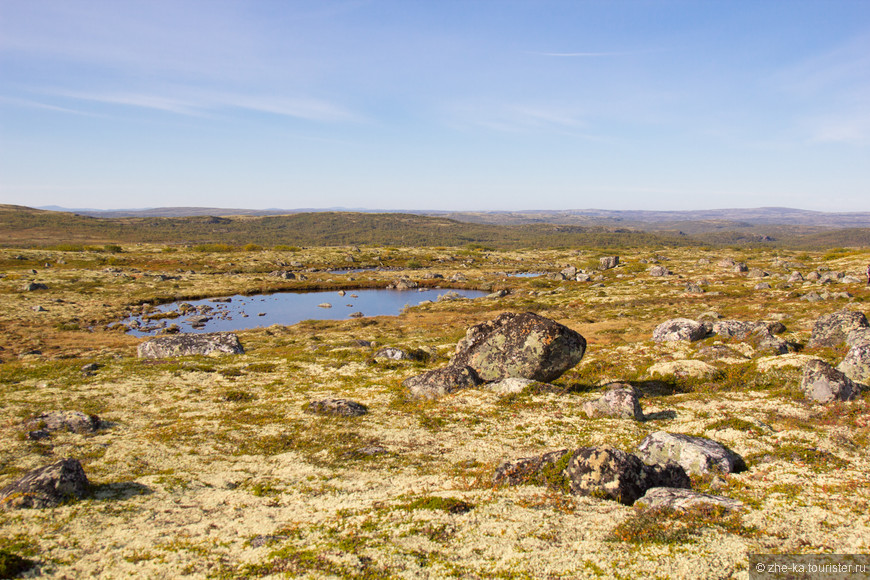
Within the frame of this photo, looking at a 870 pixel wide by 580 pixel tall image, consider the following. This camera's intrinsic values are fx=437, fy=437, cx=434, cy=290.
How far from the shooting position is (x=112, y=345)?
166ft

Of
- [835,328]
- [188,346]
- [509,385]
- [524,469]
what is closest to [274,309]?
[188,346]

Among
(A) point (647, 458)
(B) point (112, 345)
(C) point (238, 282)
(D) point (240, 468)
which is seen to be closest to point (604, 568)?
(A) point (647, 458)

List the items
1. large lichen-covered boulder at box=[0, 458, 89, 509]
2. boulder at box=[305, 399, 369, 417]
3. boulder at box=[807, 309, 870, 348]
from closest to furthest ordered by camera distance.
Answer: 1. large lichen-covered boulder at box=[0, 458, 89, 509]
2. boulder at box=[305, 399, 369, 417]
3. boulder at box=[807, 309, 870, 348]

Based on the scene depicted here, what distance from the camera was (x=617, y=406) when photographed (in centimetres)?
2464

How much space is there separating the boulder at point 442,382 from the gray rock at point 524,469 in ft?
39.4

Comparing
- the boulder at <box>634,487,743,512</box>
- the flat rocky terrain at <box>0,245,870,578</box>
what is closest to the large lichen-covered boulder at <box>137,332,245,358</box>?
the flat rocky terrain at <box>0,245,870,578</box>

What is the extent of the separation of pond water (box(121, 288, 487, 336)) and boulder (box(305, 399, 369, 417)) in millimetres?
44730

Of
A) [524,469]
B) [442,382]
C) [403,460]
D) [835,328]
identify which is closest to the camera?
[524,469]

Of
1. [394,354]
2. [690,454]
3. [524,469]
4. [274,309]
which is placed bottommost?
[274,309]

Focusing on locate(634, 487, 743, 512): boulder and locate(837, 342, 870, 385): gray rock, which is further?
locate(837, 342, 870, 385): gray rock

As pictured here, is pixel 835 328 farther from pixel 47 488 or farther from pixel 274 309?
pixel 274 309

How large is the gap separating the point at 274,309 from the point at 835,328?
79.0m

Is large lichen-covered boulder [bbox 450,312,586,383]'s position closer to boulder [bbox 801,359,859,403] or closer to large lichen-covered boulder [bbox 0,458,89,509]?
boulder [bbox 801,359,859,403]

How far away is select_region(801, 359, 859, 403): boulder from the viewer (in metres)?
22.4
